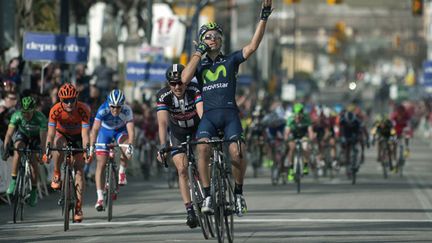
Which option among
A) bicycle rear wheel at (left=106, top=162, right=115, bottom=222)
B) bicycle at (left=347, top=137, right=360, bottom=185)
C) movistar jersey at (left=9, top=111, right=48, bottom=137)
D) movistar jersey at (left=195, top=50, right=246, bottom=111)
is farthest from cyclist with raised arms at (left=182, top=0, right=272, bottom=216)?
bicycle at (left=347, top=137, right=360, bottom=185)

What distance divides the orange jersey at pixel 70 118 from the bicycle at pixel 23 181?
113 centimetres

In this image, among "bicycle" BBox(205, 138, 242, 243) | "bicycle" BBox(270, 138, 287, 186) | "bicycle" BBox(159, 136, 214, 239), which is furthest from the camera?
"bicycle" BBox(270, 138, 287, 186)

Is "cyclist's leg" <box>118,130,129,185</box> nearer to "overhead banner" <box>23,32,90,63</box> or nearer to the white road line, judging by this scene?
the white road line

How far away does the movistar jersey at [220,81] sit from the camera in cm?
1634

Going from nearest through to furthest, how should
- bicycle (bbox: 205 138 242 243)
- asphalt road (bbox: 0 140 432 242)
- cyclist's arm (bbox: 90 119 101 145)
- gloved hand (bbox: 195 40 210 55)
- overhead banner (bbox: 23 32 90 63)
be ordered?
bicycle (bbox: 205 138 242 243) < gloved hand (bbox: 195 40 210 55) < asphalt road (bbox: 0 140 432 242) < cyclist's arm (bbox: 90 119 101 145) < overhead banner (bbox: 23 32 90 63)

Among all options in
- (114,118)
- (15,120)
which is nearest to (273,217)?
(114,118)

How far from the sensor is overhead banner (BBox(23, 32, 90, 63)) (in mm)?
30984

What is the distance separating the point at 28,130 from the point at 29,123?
0.13 m

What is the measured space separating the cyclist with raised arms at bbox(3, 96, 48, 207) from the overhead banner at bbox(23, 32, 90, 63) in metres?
8.95

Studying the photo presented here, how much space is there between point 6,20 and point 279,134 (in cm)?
649

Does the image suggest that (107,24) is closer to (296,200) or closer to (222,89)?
(296,200)

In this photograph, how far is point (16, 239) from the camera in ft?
58.1

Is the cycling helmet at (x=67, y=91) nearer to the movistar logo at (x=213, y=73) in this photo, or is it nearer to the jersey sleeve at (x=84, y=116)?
the jersey sleeve at (x=84, y=116)

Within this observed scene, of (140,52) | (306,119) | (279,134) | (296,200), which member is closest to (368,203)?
(296,200)
